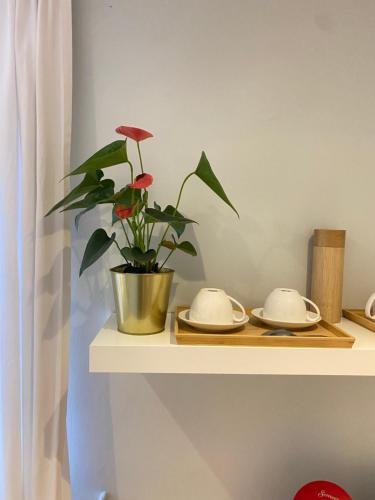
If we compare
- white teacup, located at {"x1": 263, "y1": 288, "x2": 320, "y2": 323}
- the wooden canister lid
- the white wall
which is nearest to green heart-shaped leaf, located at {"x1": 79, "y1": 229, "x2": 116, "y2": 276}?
the white wall

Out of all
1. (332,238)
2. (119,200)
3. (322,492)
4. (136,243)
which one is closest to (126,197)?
(119,200)

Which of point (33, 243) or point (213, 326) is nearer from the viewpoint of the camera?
point (213, 326)

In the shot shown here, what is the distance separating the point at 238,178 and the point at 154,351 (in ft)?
1.69

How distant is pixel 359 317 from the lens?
3.00ft

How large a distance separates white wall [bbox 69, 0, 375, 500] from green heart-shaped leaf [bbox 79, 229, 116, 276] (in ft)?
0.69

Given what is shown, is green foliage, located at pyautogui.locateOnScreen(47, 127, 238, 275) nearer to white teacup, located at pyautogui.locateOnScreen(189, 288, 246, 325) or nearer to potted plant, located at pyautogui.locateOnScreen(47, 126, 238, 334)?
potted plant, located at pyautogui.locateOnScreen(47, 126, 238, 334)

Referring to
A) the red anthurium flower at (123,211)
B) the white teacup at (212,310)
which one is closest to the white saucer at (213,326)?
the white teacup at (212,310)

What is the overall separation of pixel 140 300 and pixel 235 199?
15.5 inches

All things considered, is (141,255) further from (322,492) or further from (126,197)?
A: (322,492)

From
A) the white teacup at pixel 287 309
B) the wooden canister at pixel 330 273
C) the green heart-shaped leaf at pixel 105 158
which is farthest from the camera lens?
the wooden canister at pixel 330 273

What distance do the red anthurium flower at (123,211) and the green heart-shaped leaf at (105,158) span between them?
0.28 ft

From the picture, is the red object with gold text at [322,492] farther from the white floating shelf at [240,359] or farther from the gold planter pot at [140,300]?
the gold planter pot at [140,300]

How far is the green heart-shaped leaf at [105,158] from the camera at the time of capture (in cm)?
70

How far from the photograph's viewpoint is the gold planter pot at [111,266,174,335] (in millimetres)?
783
